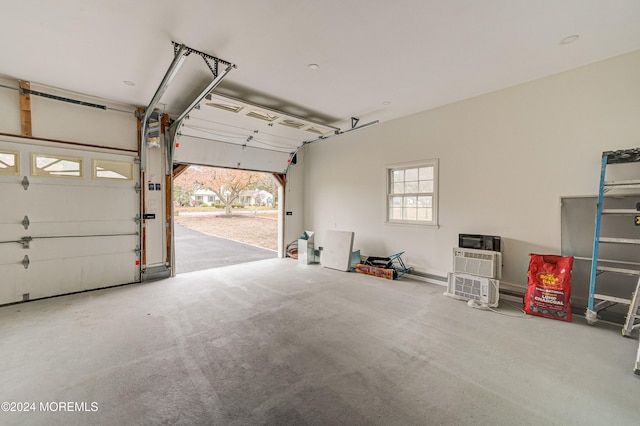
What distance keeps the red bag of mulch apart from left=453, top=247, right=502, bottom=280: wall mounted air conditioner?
39 centimetres

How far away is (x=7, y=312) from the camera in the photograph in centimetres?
326

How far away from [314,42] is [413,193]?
134 inches

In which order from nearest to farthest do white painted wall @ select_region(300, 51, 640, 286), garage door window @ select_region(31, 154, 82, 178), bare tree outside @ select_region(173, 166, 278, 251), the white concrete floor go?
the white concrete floor → white painted wall @ select_region(300, 51, 640, 286) → garage door window @ select_region(31, 154, 82, 178) → bare tree outside @ select_region(173, 166, 278, 251)

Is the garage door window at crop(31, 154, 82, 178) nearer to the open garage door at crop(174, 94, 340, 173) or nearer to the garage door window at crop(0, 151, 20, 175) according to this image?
the garage door window at crop(0, 151, 20, 175)

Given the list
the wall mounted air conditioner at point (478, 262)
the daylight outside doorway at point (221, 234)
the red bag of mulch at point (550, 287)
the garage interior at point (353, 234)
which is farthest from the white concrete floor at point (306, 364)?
the daylight outside doorway at point (221, 234)

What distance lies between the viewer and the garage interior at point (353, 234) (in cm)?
191

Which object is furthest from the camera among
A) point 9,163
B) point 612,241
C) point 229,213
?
point 229,213

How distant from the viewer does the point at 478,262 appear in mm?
3762

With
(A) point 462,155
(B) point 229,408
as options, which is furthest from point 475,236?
(B) point 229,408

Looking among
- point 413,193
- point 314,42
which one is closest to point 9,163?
point 314,42

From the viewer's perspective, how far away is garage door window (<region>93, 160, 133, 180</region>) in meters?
4.17

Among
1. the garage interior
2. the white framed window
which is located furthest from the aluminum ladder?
the white framed window

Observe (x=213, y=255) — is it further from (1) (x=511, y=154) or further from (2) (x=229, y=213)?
(2) (x=229, y=213)

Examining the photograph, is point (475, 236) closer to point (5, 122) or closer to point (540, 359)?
Answer: point (540, 359)
